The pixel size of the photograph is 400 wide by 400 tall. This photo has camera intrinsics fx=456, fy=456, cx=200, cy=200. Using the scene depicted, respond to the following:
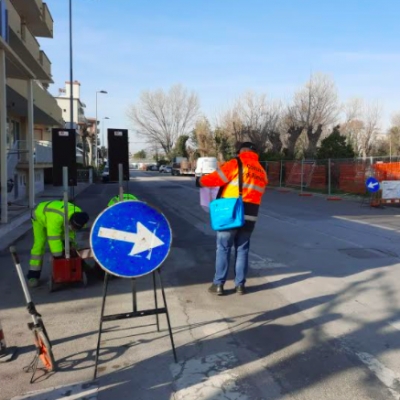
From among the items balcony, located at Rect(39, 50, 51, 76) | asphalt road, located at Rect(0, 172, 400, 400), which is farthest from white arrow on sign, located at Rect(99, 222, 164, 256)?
balcony, located at Rect(39, 50, 51, 76)

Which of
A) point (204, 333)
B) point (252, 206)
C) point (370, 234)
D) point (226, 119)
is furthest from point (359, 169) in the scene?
point (226, 119)

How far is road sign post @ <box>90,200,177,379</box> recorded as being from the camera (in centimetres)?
362

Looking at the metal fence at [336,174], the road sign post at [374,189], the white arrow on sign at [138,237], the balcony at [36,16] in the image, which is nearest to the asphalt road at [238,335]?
the white arrow on sign at [138,237]

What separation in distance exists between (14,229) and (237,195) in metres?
8.57

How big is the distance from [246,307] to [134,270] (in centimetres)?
199

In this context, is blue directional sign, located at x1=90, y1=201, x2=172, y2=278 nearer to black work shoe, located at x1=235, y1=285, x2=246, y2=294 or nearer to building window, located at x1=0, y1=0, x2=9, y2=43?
black work shoe, located at x1=235, y1=285, x2=246, y2=294

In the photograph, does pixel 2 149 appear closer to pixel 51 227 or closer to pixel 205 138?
pixel 51 227

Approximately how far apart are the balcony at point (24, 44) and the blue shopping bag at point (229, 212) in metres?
12.2

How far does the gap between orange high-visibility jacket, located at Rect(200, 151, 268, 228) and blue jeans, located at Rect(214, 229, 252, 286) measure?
178 mm

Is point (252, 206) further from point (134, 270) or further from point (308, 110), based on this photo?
point (308, 110)

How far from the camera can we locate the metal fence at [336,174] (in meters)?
19.7

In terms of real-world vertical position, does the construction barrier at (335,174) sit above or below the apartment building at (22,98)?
below

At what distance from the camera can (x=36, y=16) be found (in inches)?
902

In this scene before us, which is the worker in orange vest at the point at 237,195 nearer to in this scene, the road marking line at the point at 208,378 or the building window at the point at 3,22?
the road marking line at the point at 208,378
